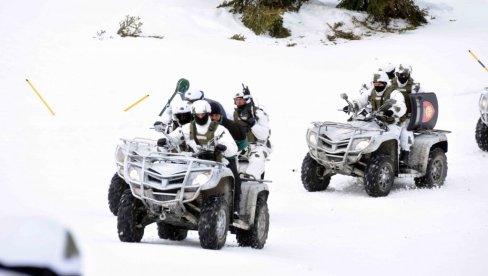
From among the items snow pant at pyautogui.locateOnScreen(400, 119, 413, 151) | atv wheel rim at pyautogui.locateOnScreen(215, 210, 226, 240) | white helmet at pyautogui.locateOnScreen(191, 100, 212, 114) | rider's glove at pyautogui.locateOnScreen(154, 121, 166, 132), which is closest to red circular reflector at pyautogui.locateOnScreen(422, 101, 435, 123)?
snow pant at pyautogui.locateOnScreen(400, 119, 413, 151)

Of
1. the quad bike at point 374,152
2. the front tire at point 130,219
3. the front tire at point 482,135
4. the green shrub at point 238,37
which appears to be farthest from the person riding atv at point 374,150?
the green shrub at point 238,37

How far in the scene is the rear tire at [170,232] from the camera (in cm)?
1027

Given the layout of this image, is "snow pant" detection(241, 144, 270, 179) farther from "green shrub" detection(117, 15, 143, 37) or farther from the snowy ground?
"green shrub" detection(117, 15, 143, 37)

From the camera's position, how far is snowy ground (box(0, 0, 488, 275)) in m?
10.0

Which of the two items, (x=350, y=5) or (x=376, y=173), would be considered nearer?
(x=376, y=173)

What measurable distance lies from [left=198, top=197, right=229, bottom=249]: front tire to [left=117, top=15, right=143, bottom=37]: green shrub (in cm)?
1882

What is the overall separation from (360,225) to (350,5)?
19713 millimetres

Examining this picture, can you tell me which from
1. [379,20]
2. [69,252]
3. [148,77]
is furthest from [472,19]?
[69,252]

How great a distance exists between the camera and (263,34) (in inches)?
1159

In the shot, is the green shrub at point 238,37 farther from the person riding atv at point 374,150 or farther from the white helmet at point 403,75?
the person riding atv at point 374,150

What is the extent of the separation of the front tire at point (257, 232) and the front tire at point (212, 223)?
3.29 feet

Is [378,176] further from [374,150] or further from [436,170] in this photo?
[436,170]

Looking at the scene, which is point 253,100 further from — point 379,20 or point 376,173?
point 379,20

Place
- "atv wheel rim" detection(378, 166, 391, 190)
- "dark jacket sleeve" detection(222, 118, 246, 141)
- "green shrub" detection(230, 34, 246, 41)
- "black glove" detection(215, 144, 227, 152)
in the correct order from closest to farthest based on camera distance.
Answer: "black glove" detection(215, 144, 227, 152) → "dark jacket sleeve" detection(222, 118, 246, 141) → "atv wheel rim" detection(378, 166, 391, 190) → "green shrub" detection(230, 34, 246, 41)
